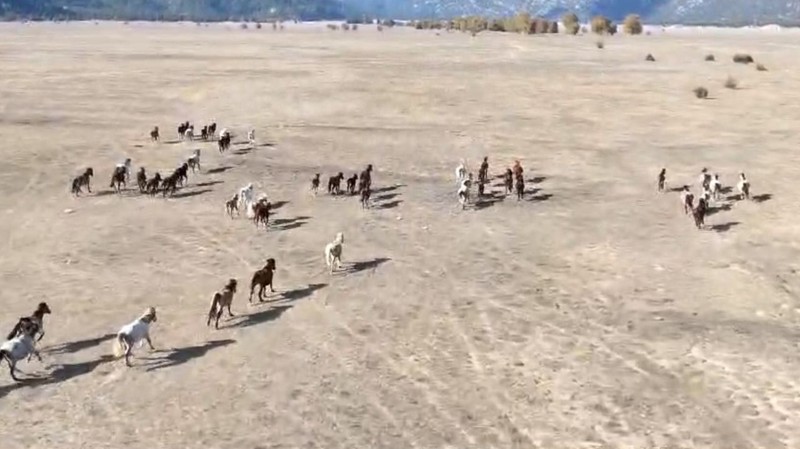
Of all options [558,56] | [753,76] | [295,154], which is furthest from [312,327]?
[558,56]

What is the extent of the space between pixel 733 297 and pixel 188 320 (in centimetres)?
1009

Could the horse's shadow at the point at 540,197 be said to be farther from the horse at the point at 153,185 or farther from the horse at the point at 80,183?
the horse at the point at 80,183

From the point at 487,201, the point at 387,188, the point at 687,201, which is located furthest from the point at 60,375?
the point at 687,201

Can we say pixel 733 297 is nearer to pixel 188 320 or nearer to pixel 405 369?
pixel 405 369

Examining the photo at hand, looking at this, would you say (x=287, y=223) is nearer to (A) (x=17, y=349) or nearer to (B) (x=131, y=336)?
(B) (x=131, y=336)

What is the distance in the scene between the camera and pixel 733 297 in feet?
53.4

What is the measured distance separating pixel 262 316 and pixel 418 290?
3.16 m

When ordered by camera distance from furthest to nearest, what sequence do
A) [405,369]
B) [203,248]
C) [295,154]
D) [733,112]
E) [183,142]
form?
[733,112]
[183,142]
[295,154]
[203,248]
[405,369]

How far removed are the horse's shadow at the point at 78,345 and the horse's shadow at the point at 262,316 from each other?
2144mm

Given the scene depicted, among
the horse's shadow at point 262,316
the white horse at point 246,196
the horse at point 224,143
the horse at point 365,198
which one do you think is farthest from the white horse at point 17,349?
the horse at point 224,143

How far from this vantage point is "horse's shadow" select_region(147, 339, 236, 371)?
13.4 meters

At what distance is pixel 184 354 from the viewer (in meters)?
13.8

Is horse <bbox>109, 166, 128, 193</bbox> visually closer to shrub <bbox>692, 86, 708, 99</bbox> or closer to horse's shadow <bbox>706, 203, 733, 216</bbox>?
horse's shadow <bbox>706, 203, 733, 216</bbox>

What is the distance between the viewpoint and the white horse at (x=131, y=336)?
43.5 feet
